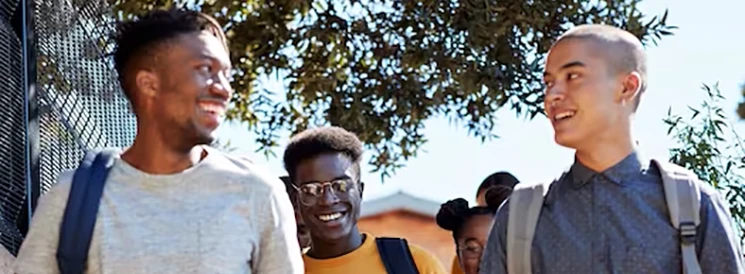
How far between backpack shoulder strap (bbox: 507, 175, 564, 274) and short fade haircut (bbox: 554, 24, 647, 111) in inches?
15.9

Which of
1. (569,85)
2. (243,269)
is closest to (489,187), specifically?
(569,85)

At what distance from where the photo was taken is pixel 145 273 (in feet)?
15.1

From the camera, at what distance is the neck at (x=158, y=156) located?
15.7 feet

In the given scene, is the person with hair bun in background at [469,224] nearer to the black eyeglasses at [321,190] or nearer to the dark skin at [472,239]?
the dark skin at [472,239]

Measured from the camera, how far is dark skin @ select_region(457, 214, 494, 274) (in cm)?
740

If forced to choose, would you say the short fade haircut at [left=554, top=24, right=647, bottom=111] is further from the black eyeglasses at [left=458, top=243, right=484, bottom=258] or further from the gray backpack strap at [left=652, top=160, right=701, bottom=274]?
the black eyeglasses at [left=458, top=243, right=484, bottom=258]

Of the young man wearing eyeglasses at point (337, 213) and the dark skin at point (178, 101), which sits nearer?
the dark skin at point (178, 101)

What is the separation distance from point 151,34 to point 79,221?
59 centimetres

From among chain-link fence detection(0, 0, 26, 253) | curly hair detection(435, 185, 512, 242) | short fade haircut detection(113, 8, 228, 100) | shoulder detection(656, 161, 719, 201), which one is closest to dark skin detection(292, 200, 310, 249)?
curly hair detection(435, 185, 512, 242)

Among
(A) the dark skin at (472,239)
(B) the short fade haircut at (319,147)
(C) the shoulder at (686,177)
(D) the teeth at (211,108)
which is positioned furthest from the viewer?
(A) the dark skin at (472,239)

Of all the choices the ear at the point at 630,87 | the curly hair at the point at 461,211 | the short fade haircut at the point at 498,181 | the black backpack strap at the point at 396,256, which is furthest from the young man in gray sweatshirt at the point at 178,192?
the short fade haircut at the point at 498,181

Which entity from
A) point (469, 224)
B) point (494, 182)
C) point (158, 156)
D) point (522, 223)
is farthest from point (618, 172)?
point (494, 182)

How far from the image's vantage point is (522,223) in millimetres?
5035

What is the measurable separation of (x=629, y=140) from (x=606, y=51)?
0.88ft
